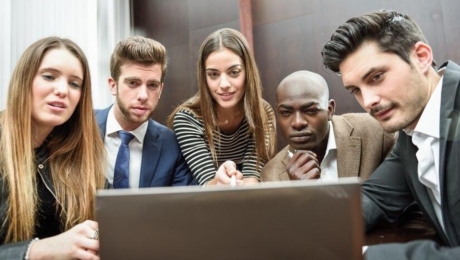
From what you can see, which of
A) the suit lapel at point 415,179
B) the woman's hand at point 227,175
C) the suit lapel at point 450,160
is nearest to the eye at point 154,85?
the woman's hand at point 227,175

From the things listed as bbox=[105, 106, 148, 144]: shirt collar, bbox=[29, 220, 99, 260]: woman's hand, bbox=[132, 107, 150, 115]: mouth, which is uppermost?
bbox=[132, 107, 150, 115]: mouth

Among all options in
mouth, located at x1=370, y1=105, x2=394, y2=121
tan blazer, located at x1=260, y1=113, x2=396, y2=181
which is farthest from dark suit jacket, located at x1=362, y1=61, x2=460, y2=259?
tan blazer, located at x1=260, y1=113, x2=396, y2=181

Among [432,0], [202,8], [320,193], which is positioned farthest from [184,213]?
[202,8]

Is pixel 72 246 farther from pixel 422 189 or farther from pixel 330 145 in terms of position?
pixel 330 145

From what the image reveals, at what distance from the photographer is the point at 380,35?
1.23m

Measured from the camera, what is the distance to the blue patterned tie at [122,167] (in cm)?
168

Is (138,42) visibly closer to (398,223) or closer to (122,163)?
(122,163)

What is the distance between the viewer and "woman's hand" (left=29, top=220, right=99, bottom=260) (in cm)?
85

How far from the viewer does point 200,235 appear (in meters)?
0.57

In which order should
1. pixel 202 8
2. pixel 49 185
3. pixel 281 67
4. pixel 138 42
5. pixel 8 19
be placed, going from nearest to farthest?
pixel 49 185, pixel 138 42, pixel 8 19, pixel 281 67, pixel 202 8

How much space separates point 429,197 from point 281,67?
1.98 m

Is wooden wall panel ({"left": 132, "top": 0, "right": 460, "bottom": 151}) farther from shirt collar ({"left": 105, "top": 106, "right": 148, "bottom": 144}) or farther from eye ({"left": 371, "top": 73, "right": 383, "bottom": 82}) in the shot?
eye ({"left": 371, "top": 73, "right": 383, "bottom": 82})

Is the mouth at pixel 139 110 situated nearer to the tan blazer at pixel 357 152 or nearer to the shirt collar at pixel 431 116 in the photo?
the tan blazer at pixel 357 152

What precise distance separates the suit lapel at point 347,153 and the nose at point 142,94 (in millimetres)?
922
